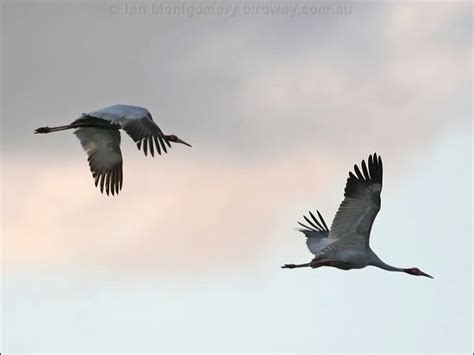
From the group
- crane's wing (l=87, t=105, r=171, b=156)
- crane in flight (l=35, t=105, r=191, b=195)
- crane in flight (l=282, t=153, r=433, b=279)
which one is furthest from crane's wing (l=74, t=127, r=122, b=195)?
crane in flight (l=282, t=153, r=433, b=279)

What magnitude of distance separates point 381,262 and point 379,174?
212 centimetres

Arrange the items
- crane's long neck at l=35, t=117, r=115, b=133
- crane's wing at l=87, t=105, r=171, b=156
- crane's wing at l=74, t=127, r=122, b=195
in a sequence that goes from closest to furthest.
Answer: crane's wing at l=87, t=105, r=171, b=156
crane's long neck at l=35, t=117, r=115, b=133
crane's wing at l=74, t=127, r=122, b=195

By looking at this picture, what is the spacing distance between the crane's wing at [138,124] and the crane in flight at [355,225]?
3.79 metres

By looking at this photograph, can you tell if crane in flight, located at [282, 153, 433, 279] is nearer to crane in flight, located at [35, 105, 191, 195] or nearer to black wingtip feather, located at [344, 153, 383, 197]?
black wingtip feather, located at [344, 153, 383, 197]

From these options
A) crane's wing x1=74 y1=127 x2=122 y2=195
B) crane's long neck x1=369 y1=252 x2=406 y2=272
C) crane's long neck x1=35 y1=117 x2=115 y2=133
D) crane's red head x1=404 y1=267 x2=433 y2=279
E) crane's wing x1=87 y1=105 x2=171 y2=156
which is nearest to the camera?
crane's wing x1=87 y1=105 x2=171 y2=156

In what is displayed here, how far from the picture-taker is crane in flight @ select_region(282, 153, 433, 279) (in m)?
27.4

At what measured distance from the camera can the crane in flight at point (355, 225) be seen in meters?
27.4

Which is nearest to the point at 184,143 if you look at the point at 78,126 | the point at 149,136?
the point at 149,136

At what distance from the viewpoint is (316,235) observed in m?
31.6

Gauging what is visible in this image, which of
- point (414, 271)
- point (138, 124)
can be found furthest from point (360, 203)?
point (138, 124)

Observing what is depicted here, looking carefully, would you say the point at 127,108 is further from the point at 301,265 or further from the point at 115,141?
the point at 301,265

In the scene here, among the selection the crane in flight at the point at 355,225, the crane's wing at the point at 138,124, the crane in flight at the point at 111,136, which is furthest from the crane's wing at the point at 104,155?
the crane in flight at the point at 355,225

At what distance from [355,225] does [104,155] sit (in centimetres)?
626

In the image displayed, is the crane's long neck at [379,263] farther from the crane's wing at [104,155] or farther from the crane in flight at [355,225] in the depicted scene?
the crane's wing at [104,155]
